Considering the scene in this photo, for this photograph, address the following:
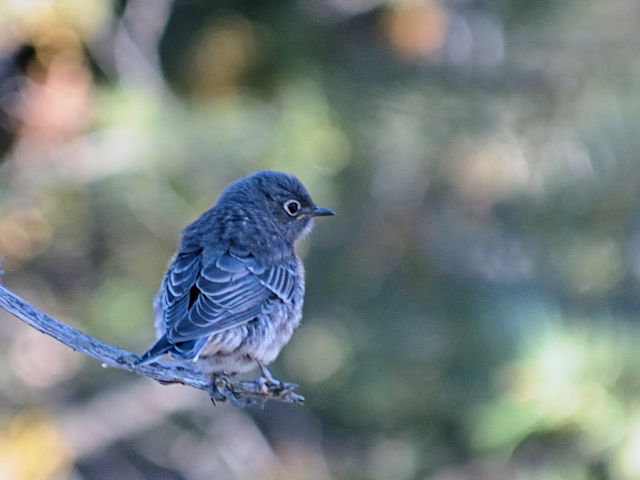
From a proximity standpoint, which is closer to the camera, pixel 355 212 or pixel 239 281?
pixel 239 281

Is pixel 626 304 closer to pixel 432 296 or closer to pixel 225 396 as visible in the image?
pixel 432 296

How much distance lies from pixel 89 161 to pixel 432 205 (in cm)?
251

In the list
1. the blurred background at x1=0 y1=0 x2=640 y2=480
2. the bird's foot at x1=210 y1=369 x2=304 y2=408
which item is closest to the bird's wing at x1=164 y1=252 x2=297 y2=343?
the bird's foot at x1=210 y1=369 x2=304 y2=408

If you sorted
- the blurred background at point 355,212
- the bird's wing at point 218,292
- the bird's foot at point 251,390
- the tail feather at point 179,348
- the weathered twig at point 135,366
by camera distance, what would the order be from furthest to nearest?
the blurred background at point 355,212 < the bird's wing at point 218,292 < the tail feather at point 179,348 < the bird's foot at point 251,390 < the weathered twig at point 135,366

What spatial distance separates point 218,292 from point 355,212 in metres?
3.10

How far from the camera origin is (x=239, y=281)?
4.05 meters

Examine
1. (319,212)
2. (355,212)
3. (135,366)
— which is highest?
(355,212)

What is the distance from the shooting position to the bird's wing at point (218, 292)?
3.61 m

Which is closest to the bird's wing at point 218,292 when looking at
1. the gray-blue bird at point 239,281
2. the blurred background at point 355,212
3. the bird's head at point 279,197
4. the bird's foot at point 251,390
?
the gray-blue bird at point 239,281

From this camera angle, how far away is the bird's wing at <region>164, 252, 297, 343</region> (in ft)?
11.8

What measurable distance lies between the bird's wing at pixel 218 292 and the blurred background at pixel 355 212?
6.74 feet

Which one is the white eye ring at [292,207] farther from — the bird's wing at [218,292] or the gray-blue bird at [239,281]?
the bird's wing at [218,292]

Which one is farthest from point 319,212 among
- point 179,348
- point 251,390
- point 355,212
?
point 355,212

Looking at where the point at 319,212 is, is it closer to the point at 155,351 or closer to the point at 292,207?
the point at 292,207
